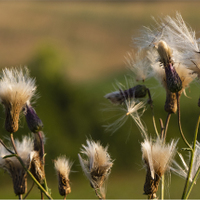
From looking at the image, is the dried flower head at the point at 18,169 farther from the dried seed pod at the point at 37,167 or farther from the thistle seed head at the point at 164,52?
the thistle seed head at the point at 164,52

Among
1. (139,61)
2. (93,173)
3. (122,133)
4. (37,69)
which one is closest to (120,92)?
(139,61)

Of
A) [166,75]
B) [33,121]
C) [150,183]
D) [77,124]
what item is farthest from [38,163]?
[77,124]

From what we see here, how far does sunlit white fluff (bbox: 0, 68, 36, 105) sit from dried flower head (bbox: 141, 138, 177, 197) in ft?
0.97

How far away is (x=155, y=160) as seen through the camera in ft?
2.59

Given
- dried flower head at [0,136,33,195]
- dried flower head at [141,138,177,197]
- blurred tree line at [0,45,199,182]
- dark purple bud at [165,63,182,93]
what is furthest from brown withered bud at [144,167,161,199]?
blurred tree line at [0,45,199,182]

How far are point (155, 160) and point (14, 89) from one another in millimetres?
366

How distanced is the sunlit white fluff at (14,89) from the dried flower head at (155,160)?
296 millimetres

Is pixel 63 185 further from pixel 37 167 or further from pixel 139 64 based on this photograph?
pixel 139 64

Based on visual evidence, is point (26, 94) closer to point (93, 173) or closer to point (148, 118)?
point (93, 173)

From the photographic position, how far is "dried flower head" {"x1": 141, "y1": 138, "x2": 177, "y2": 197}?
787 mm

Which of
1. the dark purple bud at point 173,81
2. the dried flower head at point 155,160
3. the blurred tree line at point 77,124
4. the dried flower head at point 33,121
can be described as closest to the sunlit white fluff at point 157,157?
the dried flower head at point 155,160

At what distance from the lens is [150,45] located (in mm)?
874

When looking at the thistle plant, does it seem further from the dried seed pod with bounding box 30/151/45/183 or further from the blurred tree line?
the blurred tree line

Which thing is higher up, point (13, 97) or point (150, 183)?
point (13, 97)
